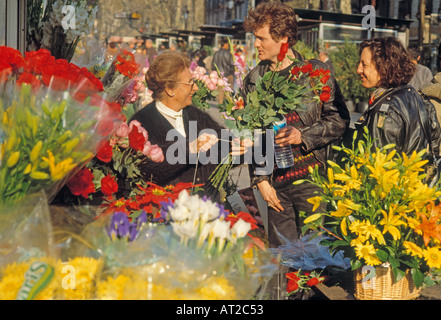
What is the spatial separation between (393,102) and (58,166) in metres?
2.02

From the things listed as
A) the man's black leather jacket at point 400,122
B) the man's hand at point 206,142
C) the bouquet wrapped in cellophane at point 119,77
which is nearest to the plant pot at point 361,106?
the man's black leather jacket at point 400,122

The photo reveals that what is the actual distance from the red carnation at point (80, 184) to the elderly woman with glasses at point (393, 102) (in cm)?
149

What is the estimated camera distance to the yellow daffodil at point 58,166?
1.53 meters

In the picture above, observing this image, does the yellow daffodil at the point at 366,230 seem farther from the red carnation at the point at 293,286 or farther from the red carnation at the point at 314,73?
the red carnation at the point at 314,73

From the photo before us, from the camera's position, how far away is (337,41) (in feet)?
67.0

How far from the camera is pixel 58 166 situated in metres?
1.53

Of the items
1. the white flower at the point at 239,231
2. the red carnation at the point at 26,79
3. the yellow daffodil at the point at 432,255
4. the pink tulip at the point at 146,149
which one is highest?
the red carnation at the point at 26,79

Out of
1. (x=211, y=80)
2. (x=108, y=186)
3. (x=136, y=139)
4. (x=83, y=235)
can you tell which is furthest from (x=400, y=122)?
(x=211, y=80)

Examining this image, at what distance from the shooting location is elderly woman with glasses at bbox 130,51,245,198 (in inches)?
127

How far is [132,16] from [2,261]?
5571 cm

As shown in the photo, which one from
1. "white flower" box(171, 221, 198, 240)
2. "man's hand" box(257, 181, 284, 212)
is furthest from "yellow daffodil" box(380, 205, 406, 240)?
"man's hand" box(257, 181, 284, 212)

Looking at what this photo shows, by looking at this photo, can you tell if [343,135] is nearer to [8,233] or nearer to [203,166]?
[203,166]

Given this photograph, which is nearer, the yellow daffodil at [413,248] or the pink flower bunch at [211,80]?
the yellow daffodil at [413,248]
